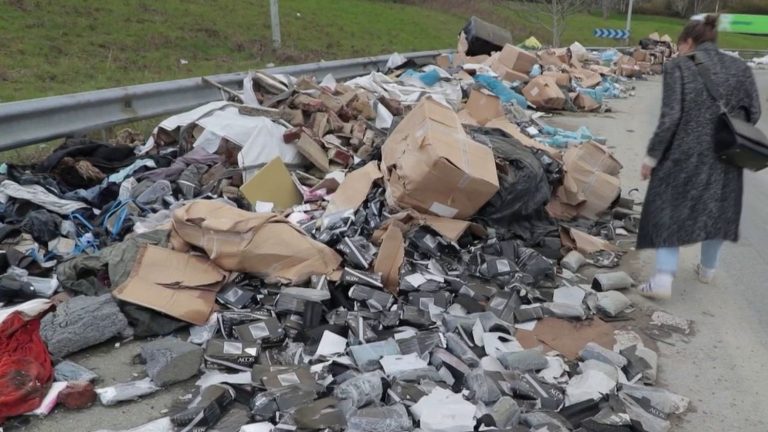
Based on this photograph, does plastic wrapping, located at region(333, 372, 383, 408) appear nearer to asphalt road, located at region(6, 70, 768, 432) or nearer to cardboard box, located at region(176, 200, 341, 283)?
asphalt road, located at region(6, 70, 768, 432)

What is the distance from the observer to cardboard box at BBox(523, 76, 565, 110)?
11570 millimetres

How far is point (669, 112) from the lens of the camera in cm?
400

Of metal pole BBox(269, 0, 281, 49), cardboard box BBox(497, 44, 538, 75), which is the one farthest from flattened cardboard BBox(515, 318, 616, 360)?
cardboard box BBox(497, 44, 538, 75)

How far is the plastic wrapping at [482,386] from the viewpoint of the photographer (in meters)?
2.89

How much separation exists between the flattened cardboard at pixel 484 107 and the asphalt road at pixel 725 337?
298cm

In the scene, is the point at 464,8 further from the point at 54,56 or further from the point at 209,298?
the point at 209,298

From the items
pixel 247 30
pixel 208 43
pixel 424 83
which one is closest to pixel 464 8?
pixel 247 30

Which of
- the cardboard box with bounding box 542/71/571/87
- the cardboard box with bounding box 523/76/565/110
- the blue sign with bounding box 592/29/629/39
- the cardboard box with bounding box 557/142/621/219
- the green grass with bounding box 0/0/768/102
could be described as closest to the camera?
the cardboard box with bounding box 557/142/621/219

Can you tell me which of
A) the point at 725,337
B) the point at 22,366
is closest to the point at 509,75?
the point at 725,337

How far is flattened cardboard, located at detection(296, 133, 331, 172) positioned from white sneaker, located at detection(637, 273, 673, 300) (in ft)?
9.45

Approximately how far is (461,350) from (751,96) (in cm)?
251

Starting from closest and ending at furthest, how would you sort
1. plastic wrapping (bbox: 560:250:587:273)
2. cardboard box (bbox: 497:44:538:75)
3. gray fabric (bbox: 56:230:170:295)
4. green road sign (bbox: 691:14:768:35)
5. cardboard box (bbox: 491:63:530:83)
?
gray fabric (bbox: 56:230:170:295), plastic wrapping (bbox: 560:250:587:273), cardboard box (bbox: 491:63:530:83), cardboard box (bbox: 497:44:538:75), green road sign (bbox: 691:14:768:35)

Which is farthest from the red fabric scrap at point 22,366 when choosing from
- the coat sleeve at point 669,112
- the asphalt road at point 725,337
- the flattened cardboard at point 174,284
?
the coat sleeve at point 669,112

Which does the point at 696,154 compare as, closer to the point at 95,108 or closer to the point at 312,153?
the point at 312,153
